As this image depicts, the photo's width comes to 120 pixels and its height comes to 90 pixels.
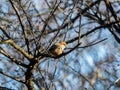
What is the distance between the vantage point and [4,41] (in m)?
5.14

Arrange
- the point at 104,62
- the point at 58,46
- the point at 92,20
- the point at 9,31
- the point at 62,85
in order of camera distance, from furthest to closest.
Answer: the point at 104,62
the point at 92,20
the point at 62,85
the point at 9,31
the point at 58,46

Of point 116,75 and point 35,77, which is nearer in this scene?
point 35,77

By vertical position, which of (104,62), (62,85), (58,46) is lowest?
(58,46)

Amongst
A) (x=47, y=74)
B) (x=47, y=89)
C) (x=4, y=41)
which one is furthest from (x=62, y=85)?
(x=4, y=41)

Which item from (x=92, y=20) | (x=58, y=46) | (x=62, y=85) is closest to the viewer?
(x=58, y=46)

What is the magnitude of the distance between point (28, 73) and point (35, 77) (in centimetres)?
49

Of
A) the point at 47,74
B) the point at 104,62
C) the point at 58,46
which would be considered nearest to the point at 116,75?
the point at 104,62

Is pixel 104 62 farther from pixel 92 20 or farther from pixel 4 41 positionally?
pixel 4 41

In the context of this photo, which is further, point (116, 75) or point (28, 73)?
point (116, 75)

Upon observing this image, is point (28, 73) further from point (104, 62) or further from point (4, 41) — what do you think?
point (104, 62)

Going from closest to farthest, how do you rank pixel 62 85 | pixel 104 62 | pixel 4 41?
pixel 4 41 < pixel 62 85 < pixel 104 62

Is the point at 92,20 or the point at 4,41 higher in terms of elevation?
the point at 92,20

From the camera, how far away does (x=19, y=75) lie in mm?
6047

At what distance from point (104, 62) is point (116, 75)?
42.6 inches
